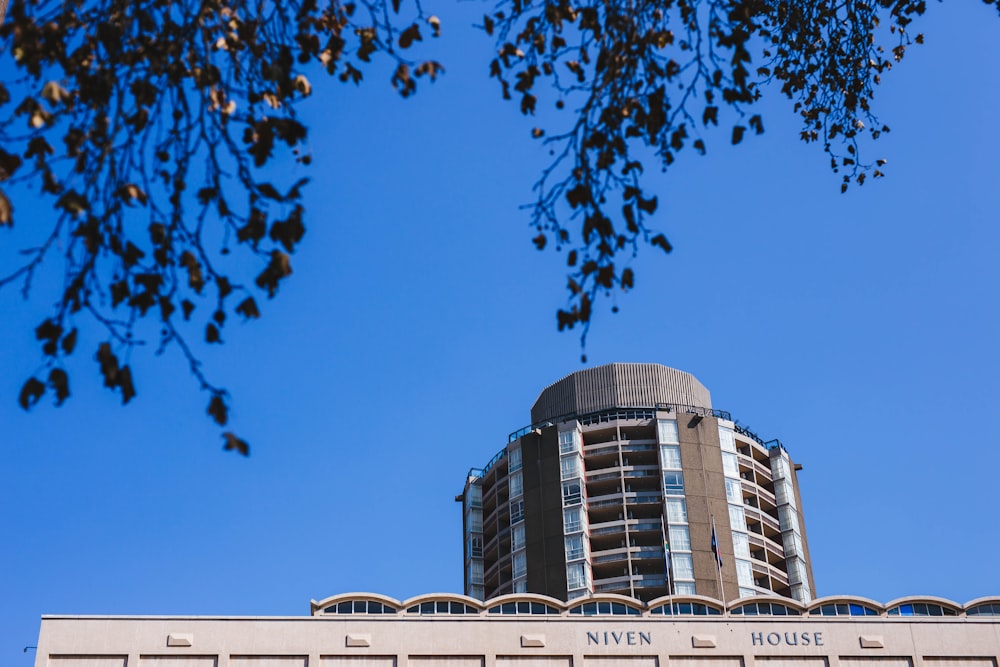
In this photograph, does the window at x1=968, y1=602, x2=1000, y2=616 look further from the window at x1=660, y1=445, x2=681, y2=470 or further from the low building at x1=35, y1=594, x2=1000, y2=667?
the window at x1=660, y1=445, x2=681, y2=470

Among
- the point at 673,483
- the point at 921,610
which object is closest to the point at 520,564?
the point at 673,483

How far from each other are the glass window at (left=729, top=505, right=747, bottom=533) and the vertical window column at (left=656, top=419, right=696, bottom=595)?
13.9 feet

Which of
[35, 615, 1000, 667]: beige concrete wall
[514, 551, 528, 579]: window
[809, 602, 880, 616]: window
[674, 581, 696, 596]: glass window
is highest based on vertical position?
[514, 551, 528, 579]: window

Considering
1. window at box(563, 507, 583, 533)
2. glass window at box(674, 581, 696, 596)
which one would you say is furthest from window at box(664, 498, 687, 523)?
window at box(563, 507, 583, 533)

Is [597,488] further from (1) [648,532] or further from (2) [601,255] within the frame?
(2) [601,255]

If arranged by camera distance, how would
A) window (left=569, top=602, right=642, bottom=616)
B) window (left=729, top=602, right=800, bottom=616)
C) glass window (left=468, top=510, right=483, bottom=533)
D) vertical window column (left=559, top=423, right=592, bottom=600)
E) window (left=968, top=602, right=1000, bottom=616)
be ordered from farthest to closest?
glass window (left=468, top=510, right=483, bottom=533), vertical window column (left=559, top=423, right=592, bottom=600), window (left=968, top=602, right=1000, bottom=616), window (left=729, top=602, right=800, bottom=616), window (left=569, top=602, right=642, bottom=616)

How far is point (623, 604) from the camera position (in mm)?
62438

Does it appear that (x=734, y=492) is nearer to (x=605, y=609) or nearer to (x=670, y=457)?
(x=670, y=457)

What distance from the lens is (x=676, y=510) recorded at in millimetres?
93938

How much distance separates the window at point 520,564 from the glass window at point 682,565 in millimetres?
12943

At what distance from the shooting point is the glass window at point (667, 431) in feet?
320

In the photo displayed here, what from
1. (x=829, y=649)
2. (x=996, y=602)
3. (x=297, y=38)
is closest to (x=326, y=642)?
(x=829, y=649)

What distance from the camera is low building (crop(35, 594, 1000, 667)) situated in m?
57.5

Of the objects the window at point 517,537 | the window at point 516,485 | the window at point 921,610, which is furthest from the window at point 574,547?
the window at point 921,610
